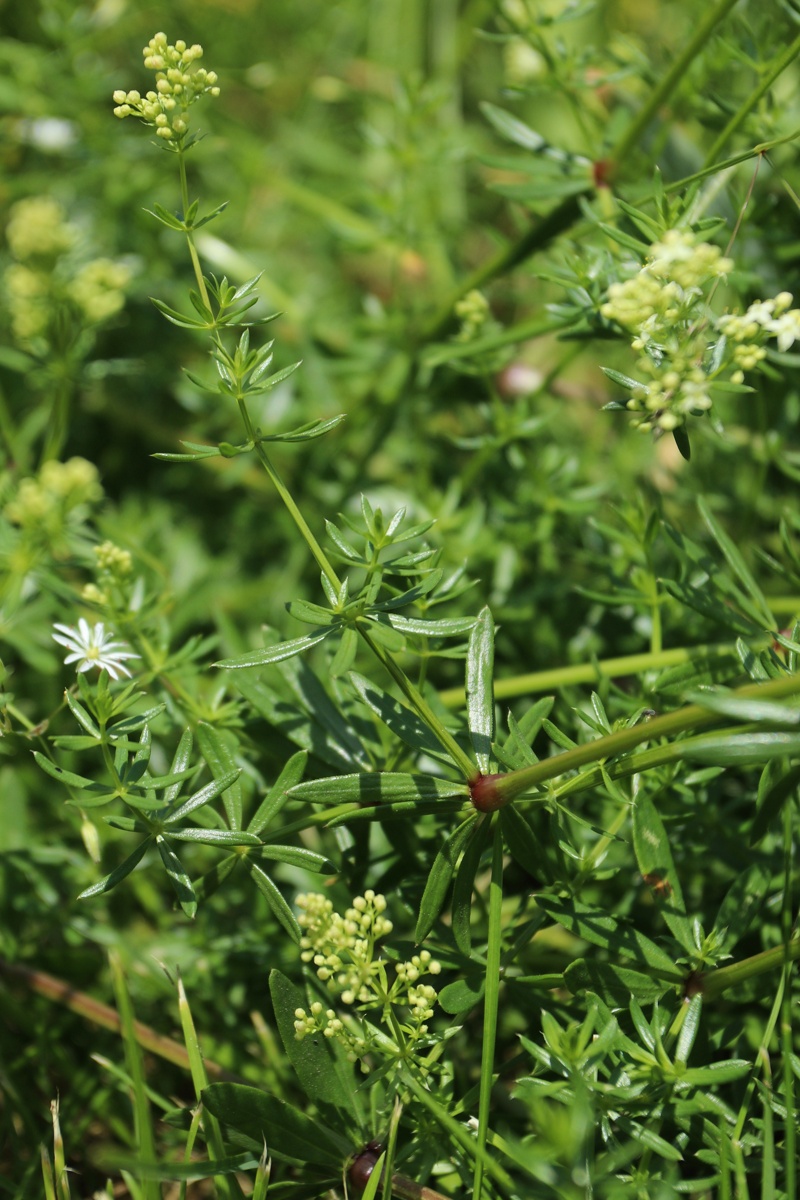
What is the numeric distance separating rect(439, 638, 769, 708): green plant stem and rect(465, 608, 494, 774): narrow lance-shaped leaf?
299 millimetres

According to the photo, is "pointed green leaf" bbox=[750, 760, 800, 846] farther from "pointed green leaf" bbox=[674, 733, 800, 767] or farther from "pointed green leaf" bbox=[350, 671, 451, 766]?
"pointed green leaf" bbox=[350, 671, 451, 766]

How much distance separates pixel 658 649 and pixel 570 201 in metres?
0.99

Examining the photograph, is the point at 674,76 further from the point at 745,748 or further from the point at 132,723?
the point at 132,723

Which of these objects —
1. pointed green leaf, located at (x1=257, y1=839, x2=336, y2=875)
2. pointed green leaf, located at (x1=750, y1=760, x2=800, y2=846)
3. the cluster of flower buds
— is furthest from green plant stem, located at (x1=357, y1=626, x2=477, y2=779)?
the cluster of flower buds

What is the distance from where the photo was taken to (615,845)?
5.52 ft

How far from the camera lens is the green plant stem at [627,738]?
117 centimetres

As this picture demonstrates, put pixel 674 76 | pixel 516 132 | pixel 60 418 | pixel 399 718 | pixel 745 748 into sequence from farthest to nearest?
pixel 60 418, pixel 516 132, pixel 674 76, pixel 399 718, pixel 745 748

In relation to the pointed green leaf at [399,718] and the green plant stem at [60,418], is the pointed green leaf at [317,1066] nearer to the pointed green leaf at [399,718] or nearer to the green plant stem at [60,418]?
the pointed green leaf at [399,718]

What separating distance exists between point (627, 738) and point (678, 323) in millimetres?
560

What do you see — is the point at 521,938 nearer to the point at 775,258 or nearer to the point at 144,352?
the point at 775,258

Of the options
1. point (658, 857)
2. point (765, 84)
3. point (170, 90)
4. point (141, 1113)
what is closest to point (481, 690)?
point (658, 857)

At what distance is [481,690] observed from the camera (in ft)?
4.76

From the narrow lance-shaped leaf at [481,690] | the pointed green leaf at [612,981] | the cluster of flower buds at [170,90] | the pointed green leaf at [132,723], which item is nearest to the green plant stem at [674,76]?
the cluster of flower buds at [170,90]

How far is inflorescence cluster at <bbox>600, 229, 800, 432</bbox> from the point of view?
1190 mm
